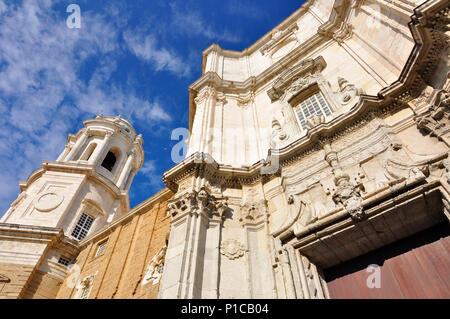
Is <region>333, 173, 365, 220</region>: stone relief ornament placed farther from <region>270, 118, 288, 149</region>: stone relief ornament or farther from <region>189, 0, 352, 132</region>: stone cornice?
<region>189, 0, 352, 132</region>: stone cornice

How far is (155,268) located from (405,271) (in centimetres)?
764

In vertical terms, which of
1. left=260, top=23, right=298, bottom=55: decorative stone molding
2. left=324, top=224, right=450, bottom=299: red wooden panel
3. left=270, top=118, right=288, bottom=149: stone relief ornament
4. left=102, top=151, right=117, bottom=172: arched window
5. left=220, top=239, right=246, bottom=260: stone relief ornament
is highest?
left=102, top=151, right=117, bottom=172: arched window

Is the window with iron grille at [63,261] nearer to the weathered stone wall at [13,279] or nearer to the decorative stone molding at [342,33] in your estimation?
the weathered stone wall at [13,279]

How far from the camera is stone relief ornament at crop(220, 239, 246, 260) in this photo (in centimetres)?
727

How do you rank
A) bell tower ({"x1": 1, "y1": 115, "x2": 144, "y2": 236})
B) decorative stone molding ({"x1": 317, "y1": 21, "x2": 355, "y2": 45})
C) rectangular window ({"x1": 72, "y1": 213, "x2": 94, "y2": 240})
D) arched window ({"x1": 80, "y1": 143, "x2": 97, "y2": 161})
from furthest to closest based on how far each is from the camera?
1. arched window ({"x1": 80, "y1": 143, "x2": 97, "y2": 161})
2. rectangular window ({"x1": 72, "y1": 213, "x2": 94, "y2": 240})
3. bell tower ({"x1": 1, "y1": 115, "x2": 144, "y2": 236})
4. decorative stone molding ({"x1": 317, "y1": 21, "x2": 355, "y2": 45})

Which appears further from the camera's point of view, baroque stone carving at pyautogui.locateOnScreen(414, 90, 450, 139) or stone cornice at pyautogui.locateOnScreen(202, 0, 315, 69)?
stone cornice at pyautogui.locateOnScreen(202, 0, 315, 69)

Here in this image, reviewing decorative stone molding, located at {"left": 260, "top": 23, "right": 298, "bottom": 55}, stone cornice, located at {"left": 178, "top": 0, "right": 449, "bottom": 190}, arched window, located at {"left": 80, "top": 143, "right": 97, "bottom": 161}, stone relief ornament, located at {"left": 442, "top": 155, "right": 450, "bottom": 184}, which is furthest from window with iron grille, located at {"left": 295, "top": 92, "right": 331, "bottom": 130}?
arched window, located at {"left": 80, "top": 143, "right": 97, "bottom": 161}

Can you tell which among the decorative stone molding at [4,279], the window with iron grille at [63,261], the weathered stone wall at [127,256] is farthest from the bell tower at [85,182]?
the weathered stone wall at [127,256]

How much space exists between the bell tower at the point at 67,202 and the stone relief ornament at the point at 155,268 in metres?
8.39

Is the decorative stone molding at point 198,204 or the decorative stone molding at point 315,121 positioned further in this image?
the decorative stone molding at point 315,121

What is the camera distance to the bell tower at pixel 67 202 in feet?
51.9

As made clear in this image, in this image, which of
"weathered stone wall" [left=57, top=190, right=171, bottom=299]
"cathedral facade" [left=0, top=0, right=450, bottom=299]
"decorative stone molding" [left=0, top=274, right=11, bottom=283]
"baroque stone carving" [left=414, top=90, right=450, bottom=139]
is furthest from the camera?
"decorative stone molding" [left=0, top=274, right=11, bottom=283]

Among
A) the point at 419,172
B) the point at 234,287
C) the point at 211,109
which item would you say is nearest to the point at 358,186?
the point at 419,172

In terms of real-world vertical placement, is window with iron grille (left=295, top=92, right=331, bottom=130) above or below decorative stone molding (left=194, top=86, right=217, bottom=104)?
below
